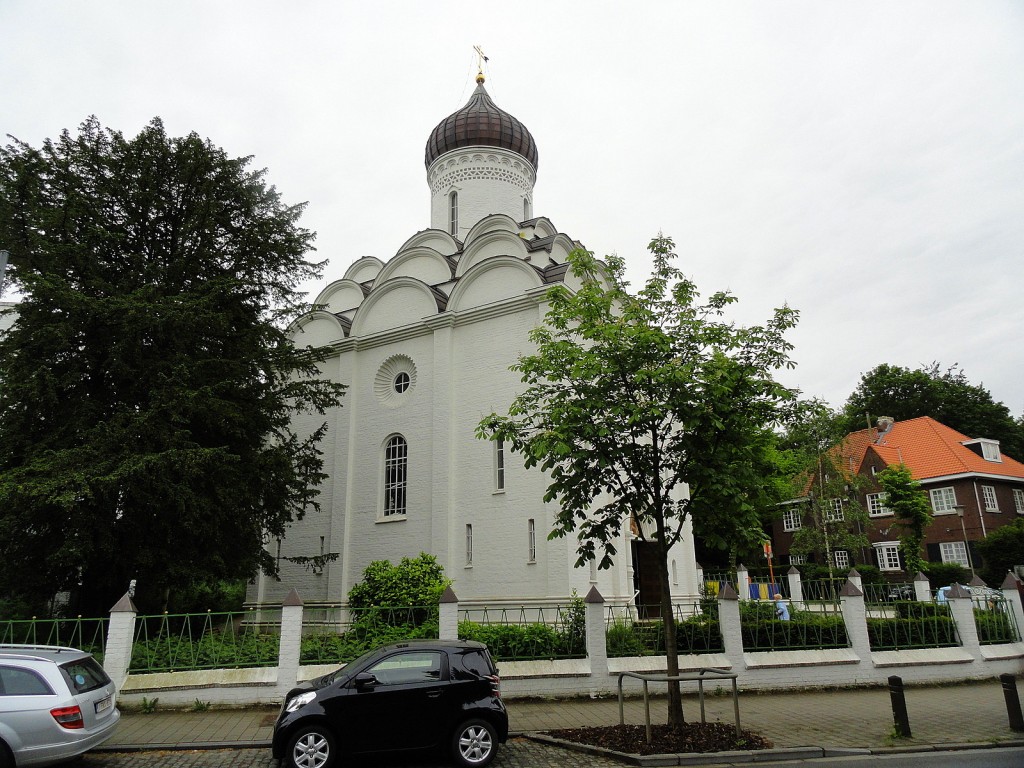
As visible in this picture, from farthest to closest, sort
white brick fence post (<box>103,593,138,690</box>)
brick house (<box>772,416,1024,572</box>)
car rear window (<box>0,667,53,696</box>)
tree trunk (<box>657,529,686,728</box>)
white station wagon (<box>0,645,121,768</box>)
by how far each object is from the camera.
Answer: brick house (<box>772,416,1024,572</box>)
white brick fence post (<box>103,593,138,690</box>)
tree trunk (<box>657,529,686,728</box>)
car rear window (<box>0,667,53,696</box>)
white station wagon (<box>0,645,121,768</box>)

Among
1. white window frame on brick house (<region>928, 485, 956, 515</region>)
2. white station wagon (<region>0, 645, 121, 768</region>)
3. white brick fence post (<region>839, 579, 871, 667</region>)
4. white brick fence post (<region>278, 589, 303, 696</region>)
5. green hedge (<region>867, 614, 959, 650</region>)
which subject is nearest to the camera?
white station wagon (<region>0, 645, 121, 768</region>)

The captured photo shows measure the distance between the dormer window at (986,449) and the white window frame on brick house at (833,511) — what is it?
9174 millimetres

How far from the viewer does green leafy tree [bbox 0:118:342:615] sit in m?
12.4

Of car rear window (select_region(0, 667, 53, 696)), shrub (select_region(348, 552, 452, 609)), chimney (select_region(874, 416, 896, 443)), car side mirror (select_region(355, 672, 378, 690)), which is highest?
chimney (select_region(874, 416, 896, 443))

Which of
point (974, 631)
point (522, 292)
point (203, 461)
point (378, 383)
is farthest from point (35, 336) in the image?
point (974, 631)

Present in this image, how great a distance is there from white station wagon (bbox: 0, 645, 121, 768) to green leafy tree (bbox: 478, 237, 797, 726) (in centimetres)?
565

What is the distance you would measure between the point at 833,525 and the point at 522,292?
22667 mm

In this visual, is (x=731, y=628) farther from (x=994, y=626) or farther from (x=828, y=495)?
(x=828, y=495)

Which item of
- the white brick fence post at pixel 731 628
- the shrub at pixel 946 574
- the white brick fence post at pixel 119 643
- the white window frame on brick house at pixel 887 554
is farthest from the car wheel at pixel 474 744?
the white window frame on brick house at pixel 887 554

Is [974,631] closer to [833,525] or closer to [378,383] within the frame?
[378,383]

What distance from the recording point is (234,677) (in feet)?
34.3

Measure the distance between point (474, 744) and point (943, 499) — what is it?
1285 inches

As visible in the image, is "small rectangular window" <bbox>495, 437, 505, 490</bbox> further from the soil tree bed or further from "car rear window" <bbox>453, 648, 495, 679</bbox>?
A: "car rear window" <bbox>453, 648, 495, 679</bbox>

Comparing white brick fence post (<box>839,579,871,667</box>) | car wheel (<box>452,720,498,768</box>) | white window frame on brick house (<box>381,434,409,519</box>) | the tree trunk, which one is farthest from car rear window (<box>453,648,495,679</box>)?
white window frame on brick house (<box>381,434,409,519</box>)
